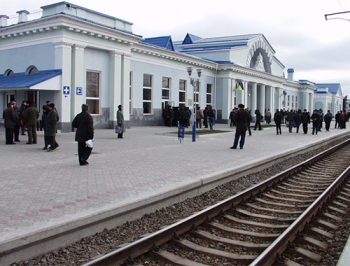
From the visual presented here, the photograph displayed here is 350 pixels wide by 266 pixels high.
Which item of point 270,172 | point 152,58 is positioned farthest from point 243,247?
point 152,58

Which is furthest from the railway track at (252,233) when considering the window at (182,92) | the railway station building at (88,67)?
the window at (182,92)

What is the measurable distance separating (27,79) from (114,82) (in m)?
5.27

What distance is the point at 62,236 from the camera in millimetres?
5391

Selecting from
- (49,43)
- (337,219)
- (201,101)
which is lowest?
(337,219)

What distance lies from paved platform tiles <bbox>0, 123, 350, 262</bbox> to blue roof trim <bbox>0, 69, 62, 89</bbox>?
438cm

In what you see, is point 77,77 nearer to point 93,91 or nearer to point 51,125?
point 93,91

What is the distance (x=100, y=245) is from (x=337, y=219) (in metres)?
4.40

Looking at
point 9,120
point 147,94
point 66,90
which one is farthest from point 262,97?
point 9,120

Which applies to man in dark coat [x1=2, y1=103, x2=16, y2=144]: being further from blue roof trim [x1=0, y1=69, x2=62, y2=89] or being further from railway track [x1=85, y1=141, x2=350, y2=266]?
railway track [x1=85, y1=141, x2=350, y2=266]

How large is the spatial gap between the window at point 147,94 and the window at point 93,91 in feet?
20.9

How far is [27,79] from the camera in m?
20.8

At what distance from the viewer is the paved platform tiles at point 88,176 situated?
237 inches

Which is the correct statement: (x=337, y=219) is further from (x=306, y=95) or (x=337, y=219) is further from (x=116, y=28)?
(x=306, y=95)

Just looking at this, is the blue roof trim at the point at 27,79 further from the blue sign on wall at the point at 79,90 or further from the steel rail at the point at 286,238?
the steel rail at the point at 286,238
